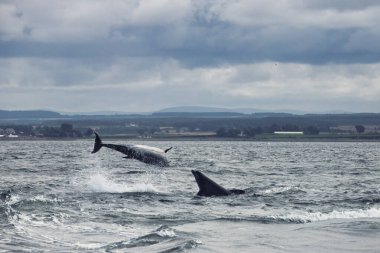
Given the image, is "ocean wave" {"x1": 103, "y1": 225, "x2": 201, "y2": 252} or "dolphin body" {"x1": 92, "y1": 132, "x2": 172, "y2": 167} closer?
"ocean wave" {"x1": 103, "y1": 225, "x2": 201, "y2": 252}

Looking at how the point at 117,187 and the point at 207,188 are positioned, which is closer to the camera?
the point at 207,188

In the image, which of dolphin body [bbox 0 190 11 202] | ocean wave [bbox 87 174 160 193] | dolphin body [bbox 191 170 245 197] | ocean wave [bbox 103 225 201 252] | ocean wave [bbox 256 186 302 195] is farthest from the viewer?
ocean wave [bbox 87 174 160 193]

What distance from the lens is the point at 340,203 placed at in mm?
31094

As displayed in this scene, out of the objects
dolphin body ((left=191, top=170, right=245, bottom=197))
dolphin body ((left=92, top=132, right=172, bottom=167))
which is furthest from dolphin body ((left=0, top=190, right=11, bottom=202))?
dolphin body ((left=191, top=170, right=245, bottom=197))

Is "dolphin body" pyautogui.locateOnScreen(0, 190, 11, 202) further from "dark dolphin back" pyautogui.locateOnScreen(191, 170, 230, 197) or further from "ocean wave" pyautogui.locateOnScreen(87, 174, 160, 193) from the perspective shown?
"dark dolphin back" pyautogui.locateOnScreen(191, 170, 230, 197)

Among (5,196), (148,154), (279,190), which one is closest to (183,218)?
(5,196)

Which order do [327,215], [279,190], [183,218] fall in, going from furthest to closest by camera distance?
[279,190]
[327,215]
[183,218]

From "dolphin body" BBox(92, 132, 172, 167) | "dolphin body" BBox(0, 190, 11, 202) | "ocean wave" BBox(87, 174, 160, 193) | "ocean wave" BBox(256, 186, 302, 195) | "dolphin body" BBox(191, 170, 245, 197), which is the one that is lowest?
"ocean wave" BBox(87, 174, 160, 193)

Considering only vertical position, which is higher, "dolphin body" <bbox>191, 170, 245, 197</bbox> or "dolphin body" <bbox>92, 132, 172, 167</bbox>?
"dolphin body" <bbox>92, 132, 172, 167</bbox>

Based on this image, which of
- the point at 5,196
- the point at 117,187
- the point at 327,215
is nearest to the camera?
the point at 327,215

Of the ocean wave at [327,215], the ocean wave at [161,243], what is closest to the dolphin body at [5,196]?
the ocean wave at [161,243]

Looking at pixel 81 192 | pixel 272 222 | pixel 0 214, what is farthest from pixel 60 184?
pixel 272 222

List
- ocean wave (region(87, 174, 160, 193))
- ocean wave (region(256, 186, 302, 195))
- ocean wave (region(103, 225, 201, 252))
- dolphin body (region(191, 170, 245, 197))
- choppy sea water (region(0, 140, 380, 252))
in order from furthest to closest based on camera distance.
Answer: ocean wave (region(87, 174, 160, 193)), ocean wave (region(256, 186, 302, 195)), dolphin body (region(191, 170, 245, 197)), choppy sea water (region(0, 140, 380, 252)), ocean wave (region(103, 225, 201, 252))

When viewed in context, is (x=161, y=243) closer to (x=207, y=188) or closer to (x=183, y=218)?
(x=183, y=218)
